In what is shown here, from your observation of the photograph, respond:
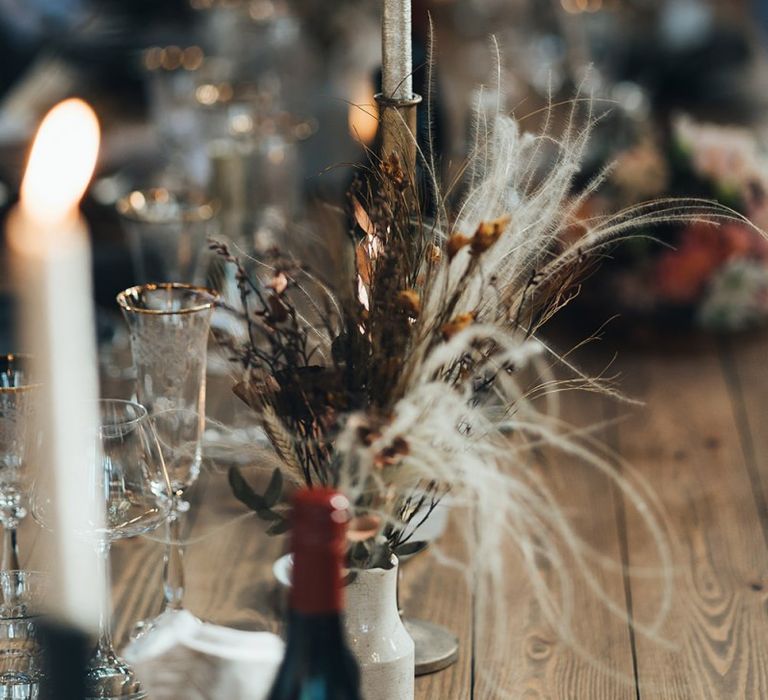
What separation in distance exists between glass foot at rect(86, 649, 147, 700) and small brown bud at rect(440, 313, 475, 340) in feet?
1.38

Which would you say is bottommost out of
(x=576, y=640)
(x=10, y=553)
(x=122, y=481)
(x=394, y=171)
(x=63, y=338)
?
(x=576, y=640)

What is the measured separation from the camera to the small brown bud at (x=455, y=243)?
848mm

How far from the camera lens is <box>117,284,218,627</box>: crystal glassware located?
1.11m

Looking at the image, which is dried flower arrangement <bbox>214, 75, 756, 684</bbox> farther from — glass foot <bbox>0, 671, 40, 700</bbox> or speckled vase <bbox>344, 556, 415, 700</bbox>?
glass foot <bbox>0, 671, 40, 700</bbox>

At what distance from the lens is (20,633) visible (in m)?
1.09

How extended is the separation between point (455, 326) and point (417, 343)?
0.13 ft

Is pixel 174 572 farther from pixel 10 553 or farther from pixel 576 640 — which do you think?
pixel 576 640

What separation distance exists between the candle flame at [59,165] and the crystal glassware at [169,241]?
1.96 ft

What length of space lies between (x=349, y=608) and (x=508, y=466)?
637 mm

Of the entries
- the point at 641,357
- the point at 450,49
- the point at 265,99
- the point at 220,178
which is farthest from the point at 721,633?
the point at 450,49

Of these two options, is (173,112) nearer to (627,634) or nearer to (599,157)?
(599,157)

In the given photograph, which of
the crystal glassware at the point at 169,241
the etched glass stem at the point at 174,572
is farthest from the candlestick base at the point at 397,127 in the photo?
the crystal glassware at the point at 169,241

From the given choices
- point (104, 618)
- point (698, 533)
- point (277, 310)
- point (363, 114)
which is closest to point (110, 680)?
point (104, 618)

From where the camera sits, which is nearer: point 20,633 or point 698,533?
point 20,633
